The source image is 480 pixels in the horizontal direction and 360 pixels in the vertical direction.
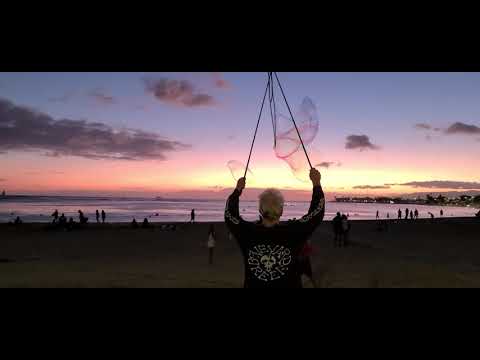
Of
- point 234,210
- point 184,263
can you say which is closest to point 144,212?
point 184,263

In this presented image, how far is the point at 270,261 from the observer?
242 cm

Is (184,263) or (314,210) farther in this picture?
(184,263)

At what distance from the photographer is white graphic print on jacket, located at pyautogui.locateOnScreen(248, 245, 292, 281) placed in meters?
2.42

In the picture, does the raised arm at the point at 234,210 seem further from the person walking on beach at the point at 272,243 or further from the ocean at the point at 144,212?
the ocean at the point at 144,212

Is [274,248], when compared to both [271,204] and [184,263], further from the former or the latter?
[184,263]

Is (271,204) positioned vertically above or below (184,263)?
above

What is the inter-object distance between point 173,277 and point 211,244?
101 inches

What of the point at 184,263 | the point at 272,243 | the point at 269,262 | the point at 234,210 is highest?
the point at 234,210

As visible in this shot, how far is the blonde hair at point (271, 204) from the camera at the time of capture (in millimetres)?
2414

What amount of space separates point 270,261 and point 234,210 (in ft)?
1.34

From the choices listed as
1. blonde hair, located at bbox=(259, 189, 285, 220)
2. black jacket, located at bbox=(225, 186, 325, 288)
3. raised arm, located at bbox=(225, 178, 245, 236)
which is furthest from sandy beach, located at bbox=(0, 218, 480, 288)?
blonde hair, located at bbox=(259, 189, 285, 220)
